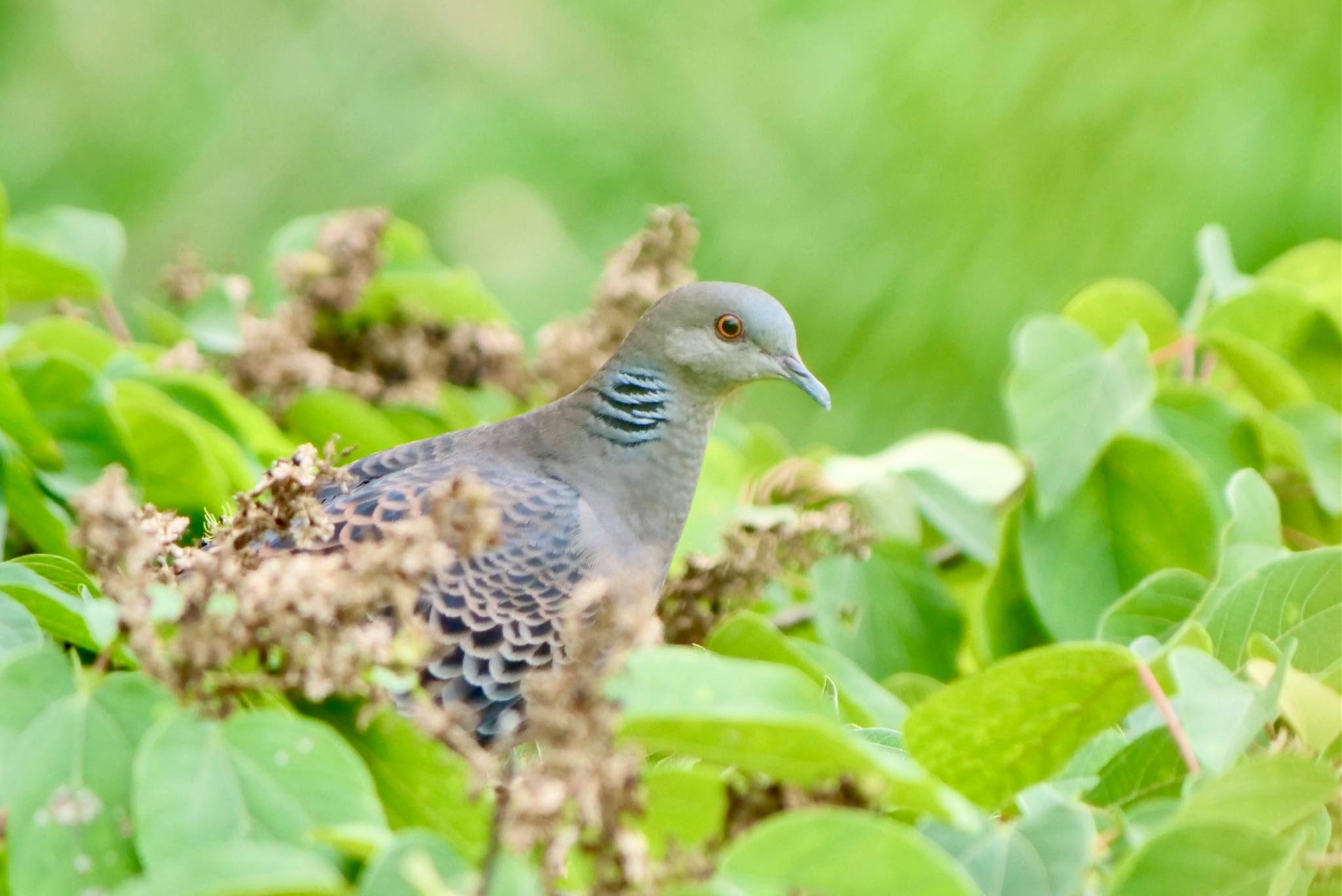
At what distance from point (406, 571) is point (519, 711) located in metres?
0.45

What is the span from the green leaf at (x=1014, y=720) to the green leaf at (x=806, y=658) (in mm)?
202

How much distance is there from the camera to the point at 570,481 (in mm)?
1161

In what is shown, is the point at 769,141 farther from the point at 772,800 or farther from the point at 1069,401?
the point at 772,800

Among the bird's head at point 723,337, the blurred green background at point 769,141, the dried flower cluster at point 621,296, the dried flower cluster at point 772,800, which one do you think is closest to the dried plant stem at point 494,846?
the dried flower cluster at point 772,800

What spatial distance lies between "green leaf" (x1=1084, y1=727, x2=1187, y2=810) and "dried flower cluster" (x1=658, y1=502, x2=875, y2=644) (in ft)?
1.12

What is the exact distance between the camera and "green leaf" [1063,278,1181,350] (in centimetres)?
136

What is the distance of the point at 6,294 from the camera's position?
1.26m

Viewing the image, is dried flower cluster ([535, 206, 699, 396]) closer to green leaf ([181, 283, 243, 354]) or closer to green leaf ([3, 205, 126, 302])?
green leaf ([181, 283, 243, 354])

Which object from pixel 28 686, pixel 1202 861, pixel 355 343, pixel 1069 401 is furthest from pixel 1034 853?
pixel 355 343

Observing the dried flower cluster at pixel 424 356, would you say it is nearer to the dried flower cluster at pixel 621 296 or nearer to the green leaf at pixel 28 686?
the dried flower cluster at pixel 621 296

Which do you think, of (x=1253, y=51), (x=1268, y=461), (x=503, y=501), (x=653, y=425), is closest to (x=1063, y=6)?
(x=1253, y=51)

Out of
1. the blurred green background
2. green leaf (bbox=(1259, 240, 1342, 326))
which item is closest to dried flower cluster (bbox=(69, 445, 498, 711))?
green leaf (bbox=(1259, 240, 1342, 326))

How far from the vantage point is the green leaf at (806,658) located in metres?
→ 0.89

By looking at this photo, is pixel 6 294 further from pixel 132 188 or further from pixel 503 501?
pixel 132 188
